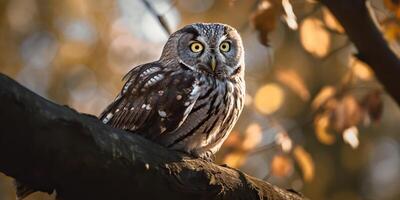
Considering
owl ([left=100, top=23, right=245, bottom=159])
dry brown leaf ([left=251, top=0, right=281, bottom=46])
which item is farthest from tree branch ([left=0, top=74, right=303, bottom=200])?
owl ([left=100, top=23, right=245, bottom=159])

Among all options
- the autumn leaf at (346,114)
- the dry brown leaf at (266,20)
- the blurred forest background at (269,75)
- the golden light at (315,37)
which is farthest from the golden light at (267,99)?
the dry brown leaf at (266,20)

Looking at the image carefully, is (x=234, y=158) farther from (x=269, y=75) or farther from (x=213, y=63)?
(x=269, y=75)

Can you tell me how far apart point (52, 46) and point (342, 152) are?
179 inches

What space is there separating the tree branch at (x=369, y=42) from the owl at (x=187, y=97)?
36.8 inches

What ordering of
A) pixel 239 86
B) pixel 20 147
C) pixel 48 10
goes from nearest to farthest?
pixel 20 147, pixel 239 86, pixel 48 10

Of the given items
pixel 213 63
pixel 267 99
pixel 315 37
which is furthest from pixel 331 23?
pixel 267 99

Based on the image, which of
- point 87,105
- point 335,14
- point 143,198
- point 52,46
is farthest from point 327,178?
point 143,198

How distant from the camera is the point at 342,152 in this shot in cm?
1168

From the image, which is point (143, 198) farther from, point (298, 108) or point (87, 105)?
point (298, 108)

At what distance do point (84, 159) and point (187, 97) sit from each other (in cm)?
174

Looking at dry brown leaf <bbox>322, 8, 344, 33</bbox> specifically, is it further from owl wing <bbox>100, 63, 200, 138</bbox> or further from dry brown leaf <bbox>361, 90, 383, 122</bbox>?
owl wing <bbox>100, 63, 200, 138</bbox>

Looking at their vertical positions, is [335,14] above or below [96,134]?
above

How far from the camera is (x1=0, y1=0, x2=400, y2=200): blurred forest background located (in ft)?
16.0

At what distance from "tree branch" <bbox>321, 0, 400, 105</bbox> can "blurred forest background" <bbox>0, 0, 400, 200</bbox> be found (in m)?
0.15
